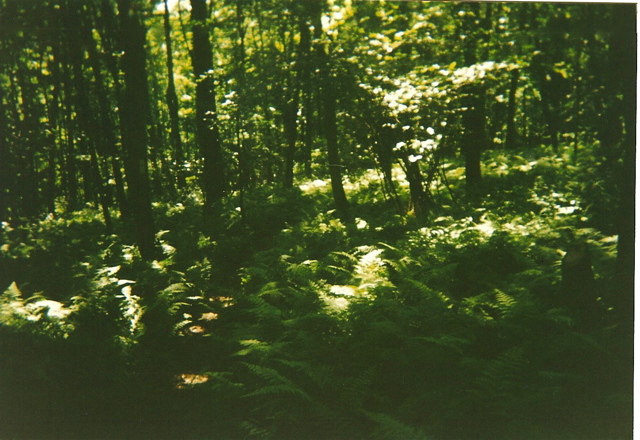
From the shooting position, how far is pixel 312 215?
938cm

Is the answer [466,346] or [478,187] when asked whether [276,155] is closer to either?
[478,187]

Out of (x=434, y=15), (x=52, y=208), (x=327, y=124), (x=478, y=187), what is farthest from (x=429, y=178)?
(x=52, y=208)

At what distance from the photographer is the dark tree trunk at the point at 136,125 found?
22.1 ft

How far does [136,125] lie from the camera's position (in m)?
6.98

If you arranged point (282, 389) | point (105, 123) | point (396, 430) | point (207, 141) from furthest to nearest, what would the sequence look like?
point (207, 141)
point (105, 123)
point (282, 389)
point (396, 430)

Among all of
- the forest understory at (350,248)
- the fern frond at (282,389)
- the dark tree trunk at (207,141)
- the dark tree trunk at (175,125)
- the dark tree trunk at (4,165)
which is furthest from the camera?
the dark tree trunk at (175,125)

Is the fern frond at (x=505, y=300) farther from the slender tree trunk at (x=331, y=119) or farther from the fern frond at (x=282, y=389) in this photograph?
the slender tree trunk at (x=331, y=119)

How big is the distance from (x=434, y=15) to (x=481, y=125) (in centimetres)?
335

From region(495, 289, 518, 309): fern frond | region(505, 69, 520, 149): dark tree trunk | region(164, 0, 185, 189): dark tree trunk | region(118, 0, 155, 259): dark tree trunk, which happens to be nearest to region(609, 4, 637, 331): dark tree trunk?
region(495, 289, 518, 309): fern frond

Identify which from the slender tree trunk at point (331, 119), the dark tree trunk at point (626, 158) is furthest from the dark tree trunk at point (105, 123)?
the dark tree trunk at point (626, 158)

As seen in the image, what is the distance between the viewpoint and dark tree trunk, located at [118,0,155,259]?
6.73 meters

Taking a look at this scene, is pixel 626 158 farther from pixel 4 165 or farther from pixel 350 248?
pixel 4 165

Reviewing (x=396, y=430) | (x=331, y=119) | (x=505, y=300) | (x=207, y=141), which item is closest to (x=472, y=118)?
(x=331, y=119)

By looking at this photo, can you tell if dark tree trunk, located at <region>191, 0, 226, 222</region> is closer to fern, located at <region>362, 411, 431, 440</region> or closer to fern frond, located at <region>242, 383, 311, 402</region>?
fern frond, located at <region>242, 383, 311, 402</region>
